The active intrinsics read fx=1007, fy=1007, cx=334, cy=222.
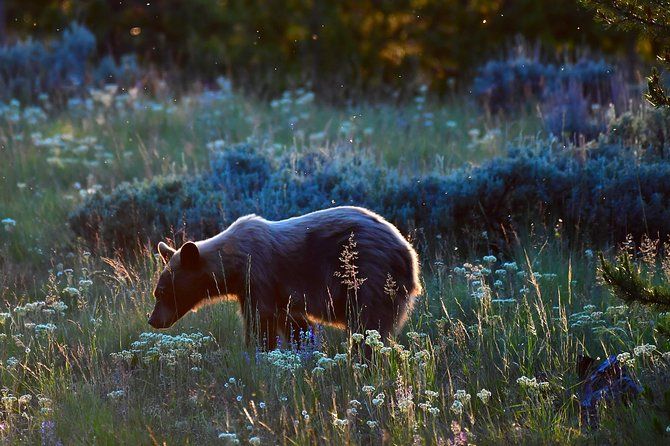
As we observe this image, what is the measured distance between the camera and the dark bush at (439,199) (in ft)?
31.2

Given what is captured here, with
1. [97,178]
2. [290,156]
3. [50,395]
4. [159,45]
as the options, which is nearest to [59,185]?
[97,178]

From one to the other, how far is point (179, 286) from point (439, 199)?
3.40 m

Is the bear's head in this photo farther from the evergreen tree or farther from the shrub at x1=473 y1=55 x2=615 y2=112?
the shrub at x1=473 y1=55 x2=615 y2=112

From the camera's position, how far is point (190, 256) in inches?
285

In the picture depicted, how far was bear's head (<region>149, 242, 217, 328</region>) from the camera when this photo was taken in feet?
23.8

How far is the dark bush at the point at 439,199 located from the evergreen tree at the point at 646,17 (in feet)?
12.4

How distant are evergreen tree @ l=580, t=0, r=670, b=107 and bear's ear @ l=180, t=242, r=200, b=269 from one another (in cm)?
324

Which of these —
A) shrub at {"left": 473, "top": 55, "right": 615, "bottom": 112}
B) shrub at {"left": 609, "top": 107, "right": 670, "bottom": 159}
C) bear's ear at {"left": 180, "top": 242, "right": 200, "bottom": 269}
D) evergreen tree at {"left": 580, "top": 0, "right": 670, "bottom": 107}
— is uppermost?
evergreen tree at {"left": 580, "top": 0, "right": 670, "bottom": 107}

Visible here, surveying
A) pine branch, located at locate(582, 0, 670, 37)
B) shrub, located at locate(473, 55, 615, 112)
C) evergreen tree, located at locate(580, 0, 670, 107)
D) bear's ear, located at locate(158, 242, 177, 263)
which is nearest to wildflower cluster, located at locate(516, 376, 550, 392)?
evergreen tree, located at locate(580, 0, 670, 107)

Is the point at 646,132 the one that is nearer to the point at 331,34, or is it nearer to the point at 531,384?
the point at 531,384

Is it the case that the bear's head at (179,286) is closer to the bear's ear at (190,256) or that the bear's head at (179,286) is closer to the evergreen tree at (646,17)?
the bear's ear at (190,256)

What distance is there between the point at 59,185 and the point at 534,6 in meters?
14.5

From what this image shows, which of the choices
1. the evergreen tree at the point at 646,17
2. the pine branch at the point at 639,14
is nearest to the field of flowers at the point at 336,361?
the evergreen tree at the point at 646,17

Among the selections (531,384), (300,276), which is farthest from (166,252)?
(531,384)
